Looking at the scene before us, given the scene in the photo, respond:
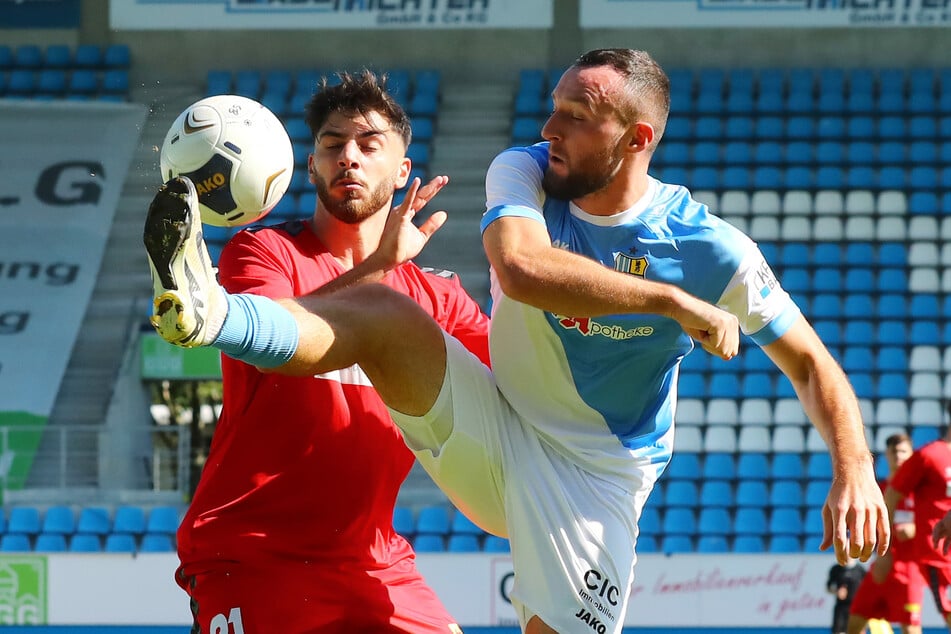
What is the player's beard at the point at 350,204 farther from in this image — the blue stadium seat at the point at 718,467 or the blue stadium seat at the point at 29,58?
the blue stadium seat at the point at 29,58

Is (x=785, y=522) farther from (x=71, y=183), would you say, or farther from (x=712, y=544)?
(x=71, y=183)

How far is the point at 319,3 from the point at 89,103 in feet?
10.0

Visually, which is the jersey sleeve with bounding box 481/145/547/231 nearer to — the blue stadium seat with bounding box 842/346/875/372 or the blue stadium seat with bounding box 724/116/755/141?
the blue stadium seat with bounding box 842/346/875/372

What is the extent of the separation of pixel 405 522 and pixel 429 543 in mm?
317

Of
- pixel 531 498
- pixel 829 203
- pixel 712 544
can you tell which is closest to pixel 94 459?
pixel 712 544

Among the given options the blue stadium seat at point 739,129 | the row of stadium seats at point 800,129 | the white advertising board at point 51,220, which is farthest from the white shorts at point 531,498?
the blue stadium seat at point 739,129

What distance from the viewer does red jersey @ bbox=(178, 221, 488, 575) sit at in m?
3.39

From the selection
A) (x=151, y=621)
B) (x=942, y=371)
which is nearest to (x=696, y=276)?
(x=151, y=621)

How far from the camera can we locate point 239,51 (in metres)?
16.6

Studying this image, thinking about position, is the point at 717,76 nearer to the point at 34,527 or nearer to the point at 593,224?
the point at 34,527

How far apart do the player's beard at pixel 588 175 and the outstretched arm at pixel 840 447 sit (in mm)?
652

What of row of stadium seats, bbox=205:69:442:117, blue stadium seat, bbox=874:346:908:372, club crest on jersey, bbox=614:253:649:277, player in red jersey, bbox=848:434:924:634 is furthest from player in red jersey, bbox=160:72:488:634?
row of stadium seats, bbox=205:69:442:117

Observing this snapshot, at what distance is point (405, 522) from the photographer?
1181 cm

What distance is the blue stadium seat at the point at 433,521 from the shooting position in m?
11.7
